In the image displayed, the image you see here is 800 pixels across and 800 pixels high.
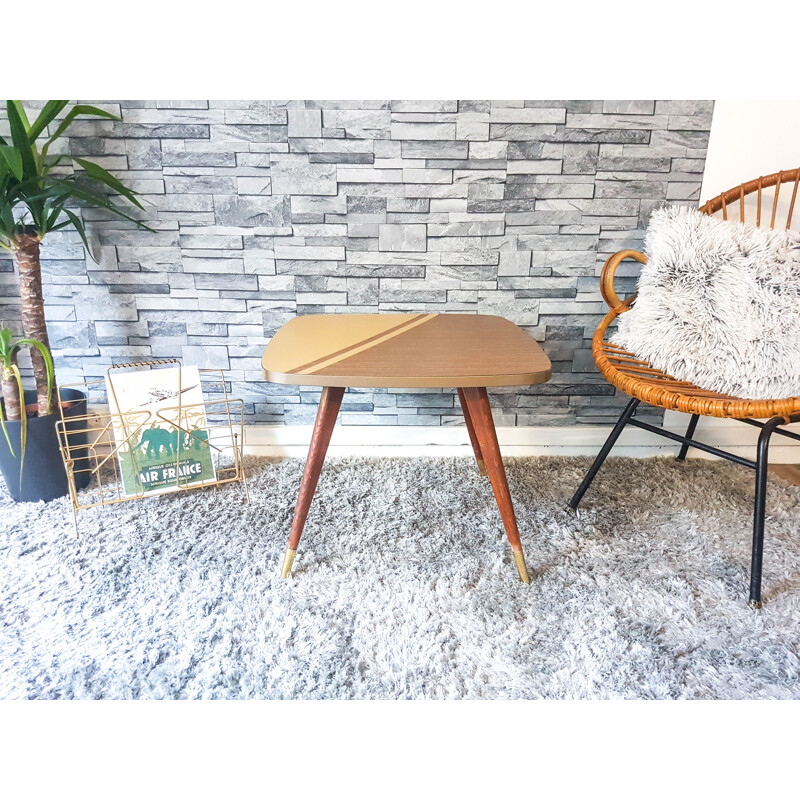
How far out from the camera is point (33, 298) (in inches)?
55.2

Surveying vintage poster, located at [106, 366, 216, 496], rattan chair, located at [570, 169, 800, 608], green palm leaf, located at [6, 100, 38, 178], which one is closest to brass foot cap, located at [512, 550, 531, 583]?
rattan chair, located at [570, 169, 800, 608]

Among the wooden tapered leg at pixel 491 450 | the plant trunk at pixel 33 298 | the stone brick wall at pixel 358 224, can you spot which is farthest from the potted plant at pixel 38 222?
the wooden tapered leg at pixel 491 450

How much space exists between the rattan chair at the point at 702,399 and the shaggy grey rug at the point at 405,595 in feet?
0.51

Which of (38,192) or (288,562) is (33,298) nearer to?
(38,192)

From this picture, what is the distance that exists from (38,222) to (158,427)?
21.7 inches

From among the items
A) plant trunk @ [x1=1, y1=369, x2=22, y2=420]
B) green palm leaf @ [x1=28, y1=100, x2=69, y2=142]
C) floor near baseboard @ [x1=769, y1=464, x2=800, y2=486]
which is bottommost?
floor near baseboard @ [x1=769, y1=464, x2=800, y2=486]

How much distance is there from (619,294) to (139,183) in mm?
1326

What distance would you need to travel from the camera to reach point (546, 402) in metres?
1.70

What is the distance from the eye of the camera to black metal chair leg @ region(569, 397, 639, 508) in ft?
4.35

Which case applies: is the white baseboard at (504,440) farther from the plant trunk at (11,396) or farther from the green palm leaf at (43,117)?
the green palm leaf at (43,117)

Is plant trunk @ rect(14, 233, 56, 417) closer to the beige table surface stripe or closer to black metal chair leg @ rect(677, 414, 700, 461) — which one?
the beige table surface stripe

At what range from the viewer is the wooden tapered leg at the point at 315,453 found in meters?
1.15

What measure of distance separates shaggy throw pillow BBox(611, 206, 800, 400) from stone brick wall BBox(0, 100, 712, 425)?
256mm
